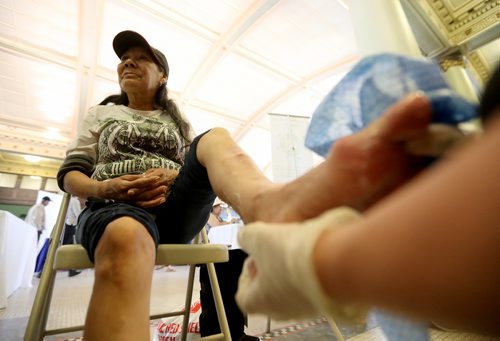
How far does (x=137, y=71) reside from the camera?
75 centimetres

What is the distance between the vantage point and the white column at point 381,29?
128 centimetres

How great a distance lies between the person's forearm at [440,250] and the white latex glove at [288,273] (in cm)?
2

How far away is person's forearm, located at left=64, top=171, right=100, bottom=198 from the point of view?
54 cm

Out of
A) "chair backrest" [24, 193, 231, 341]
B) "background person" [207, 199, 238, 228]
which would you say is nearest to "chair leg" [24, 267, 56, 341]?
"chair backrest" [24, 193, 231, 341]

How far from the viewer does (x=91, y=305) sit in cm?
33

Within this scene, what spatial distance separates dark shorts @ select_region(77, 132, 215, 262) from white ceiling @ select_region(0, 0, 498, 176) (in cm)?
229

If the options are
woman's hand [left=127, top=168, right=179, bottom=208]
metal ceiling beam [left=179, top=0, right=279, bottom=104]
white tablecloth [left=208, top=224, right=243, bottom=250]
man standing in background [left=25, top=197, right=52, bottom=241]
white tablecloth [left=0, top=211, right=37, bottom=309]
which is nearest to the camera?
woman's hand [left=127, top=168, right=179, bottom=208]

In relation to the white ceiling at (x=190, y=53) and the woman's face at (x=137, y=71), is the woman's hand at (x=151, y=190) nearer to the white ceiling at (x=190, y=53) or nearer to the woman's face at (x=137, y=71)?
the woman's face at (x=137, y=71)

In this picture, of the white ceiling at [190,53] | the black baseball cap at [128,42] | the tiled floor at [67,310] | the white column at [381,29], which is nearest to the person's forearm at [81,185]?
the black baseball cap at [128,42]

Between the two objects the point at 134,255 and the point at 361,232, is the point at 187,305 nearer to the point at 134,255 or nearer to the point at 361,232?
the point at 134,255

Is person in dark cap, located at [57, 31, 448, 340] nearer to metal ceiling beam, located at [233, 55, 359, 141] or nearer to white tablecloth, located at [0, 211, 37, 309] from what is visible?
white tablecloth, located at [0, 211, 37, 309]

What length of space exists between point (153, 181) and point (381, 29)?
1417 mm

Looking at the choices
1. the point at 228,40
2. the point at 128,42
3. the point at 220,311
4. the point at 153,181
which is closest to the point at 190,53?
the point at 228,40

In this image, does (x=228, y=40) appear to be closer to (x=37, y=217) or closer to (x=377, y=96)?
(x=377, y=96)
